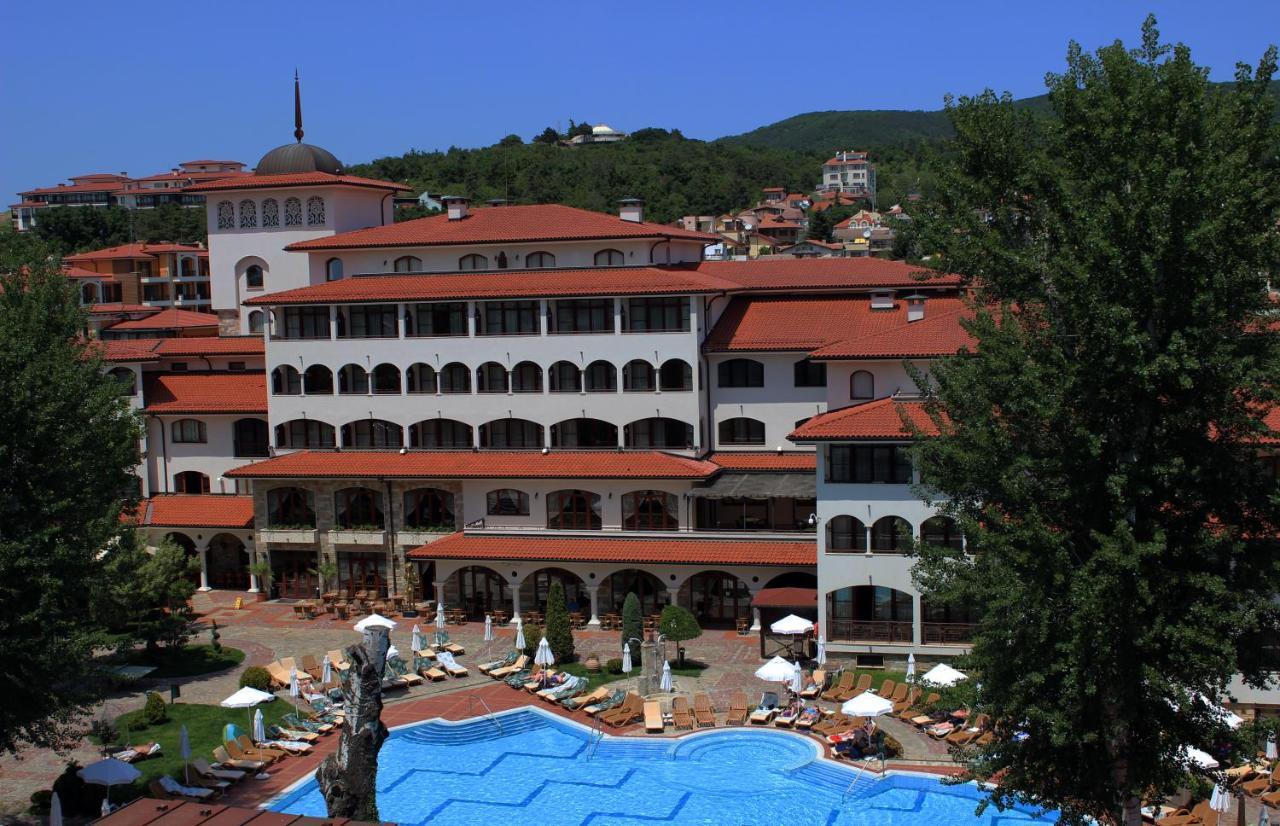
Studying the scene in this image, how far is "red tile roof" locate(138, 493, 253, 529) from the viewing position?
52.9 metres

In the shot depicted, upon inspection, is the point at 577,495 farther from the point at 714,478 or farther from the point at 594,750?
the point at 594,750

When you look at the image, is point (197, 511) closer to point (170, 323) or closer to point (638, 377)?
point (638, 377)

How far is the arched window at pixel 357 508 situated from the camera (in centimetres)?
5134

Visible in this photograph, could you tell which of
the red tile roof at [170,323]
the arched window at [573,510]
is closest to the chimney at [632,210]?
the arched window at [573,510]

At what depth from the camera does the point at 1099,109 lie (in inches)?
903

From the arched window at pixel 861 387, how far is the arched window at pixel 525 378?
12.6 m

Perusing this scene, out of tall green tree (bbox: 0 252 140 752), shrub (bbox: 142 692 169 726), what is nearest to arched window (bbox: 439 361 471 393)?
shrub (bbox: 142 692 169 726)

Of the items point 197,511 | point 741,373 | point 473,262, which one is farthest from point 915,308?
point 197,511

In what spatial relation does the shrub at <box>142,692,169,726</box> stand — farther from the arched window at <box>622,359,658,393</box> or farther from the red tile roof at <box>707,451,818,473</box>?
the red tile roof at <box>707,451,818,473</box>

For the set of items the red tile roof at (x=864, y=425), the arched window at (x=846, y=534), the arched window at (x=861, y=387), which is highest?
the arched window at (x=861, y=387)

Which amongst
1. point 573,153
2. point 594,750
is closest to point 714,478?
point 594,750

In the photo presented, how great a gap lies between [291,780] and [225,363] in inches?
1155

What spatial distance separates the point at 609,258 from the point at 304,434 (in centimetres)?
1431

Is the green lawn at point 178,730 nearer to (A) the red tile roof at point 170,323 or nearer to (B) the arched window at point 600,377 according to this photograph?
(B) the arched window at point 600,377
